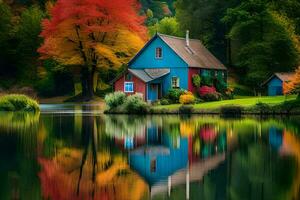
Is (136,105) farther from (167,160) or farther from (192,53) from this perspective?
(167,160)

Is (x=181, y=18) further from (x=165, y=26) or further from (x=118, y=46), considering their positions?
(x=118, y=46)

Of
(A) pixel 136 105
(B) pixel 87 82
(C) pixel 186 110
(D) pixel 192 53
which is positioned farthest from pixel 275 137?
(B) pixel 87 82

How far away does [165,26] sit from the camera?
9125 cm

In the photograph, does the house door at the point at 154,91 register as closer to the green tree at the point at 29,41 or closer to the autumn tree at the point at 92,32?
the autumn tree at the point at 92,32

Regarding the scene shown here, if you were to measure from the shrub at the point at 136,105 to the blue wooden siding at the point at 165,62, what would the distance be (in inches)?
478

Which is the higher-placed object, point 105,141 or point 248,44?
point 248,44

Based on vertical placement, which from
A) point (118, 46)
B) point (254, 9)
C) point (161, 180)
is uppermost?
point (254, 9)

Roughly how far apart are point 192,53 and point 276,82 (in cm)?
963

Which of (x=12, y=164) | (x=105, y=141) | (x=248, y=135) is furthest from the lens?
(x=248, y=135)

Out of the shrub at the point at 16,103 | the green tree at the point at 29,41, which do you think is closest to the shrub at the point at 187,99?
the shrub at the point at 16,103

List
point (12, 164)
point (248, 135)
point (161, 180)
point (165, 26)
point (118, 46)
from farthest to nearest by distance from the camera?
point (165, 26), point (118, 46), point (248, 135), point (12, 164), point (161, 180)

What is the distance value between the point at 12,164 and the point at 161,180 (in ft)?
16.2

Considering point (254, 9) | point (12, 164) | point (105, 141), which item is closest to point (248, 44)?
point (254, 9)

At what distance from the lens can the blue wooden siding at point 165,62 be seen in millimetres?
60125
